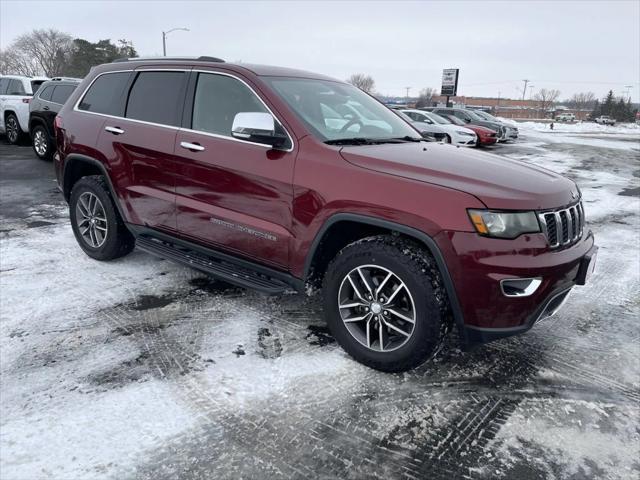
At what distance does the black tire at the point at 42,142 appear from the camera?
425 inches

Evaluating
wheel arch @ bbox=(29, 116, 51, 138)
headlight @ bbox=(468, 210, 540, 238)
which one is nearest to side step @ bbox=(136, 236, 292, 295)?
headlight @ bbox=(468, 210, 540, 238)

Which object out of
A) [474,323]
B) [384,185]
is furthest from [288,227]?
[474,323]

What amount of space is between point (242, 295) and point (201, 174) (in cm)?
109

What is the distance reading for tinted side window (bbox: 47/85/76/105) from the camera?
34.3ft

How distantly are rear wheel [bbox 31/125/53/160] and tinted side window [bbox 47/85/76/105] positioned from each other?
0.72 metres

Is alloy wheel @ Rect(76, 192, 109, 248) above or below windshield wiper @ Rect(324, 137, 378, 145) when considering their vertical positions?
below

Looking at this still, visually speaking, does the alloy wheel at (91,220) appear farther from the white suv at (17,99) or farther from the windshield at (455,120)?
the windshield at (455,120)

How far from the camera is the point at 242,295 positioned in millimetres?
4043

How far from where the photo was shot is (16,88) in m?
12.9

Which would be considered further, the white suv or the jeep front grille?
the white suv

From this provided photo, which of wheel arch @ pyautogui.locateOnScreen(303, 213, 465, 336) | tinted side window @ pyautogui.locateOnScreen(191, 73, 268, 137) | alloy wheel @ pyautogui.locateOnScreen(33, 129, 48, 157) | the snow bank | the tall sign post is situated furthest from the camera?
the snow bank

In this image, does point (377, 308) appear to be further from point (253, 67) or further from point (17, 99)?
Answer: point (17, 99)

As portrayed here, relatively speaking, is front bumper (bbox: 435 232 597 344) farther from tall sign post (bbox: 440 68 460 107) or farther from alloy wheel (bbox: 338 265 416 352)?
tall sign post (bbox: 440 68 460 107)

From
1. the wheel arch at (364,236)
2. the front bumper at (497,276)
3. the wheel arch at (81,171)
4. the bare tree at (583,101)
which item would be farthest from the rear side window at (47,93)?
the bare tree at (583,101)
